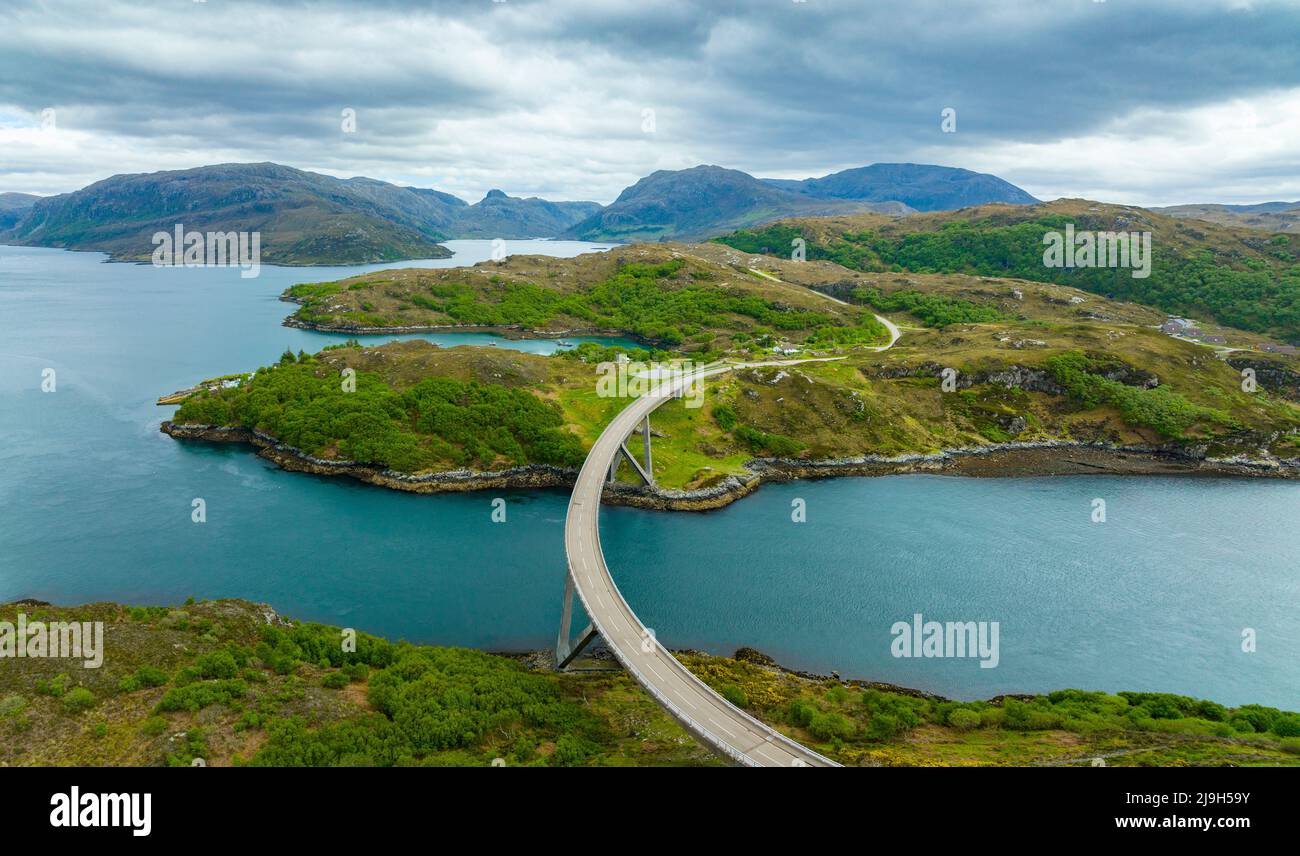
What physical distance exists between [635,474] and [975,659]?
5133 cm

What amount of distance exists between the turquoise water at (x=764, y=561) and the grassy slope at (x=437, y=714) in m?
8.89

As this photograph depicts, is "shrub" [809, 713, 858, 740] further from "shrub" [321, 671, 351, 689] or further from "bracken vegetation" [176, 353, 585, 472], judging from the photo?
"bracken vegetation" [176, 353, 585, 472]

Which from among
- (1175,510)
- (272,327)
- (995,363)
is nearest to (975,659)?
(1175,510)

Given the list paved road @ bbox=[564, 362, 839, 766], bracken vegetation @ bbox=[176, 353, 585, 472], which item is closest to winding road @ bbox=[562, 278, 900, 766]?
paved road @ bbox=[564, 362, 839, 766]

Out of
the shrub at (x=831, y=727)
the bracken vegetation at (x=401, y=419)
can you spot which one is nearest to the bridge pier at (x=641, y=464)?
the bracken vegetation at (x=401, y=419)

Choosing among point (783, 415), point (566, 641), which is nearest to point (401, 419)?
point (566, 641)

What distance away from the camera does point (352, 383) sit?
364ft

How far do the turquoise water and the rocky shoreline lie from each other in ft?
8.88

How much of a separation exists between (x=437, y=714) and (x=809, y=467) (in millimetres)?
75153

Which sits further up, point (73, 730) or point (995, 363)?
point (995, 363)

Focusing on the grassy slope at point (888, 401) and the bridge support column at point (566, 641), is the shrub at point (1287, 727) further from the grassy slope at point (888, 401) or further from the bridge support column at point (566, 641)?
the grassy slope at point (888, 401)

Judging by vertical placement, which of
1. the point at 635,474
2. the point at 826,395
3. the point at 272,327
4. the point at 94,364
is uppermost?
the point at 272,327

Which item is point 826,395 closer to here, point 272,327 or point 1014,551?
point 1014,551

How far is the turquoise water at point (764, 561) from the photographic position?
60.0m
